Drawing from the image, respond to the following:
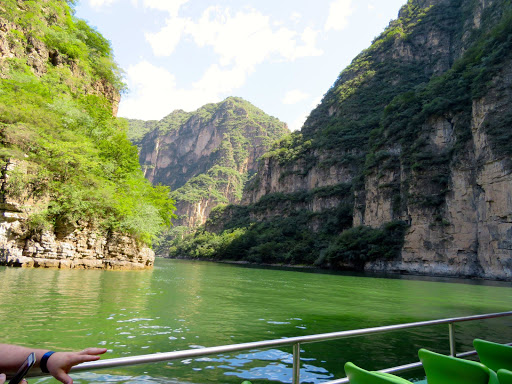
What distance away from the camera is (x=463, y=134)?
1742 inches

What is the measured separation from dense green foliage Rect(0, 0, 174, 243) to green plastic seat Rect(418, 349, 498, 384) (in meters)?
21.4

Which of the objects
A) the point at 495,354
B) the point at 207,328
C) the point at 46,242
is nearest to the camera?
the point at 495,354

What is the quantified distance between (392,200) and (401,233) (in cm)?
664

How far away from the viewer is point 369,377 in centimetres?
176

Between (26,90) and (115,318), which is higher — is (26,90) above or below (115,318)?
above

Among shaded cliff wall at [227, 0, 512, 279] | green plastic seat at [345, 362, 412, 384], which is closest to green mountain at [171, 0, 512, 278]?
shaded cliff wall at [227, 0, 512, 279]

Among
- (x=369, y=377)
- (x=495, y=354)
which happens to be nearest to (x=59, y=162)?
(x=369, y=377)

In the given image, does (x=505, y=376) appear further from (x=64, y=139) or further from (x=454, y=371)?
(x=64, y=139)

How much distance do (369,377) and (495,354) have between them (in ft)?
5.60

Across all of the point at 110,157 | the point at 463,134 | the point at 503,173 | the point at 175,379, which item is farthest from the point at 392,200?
the point at 175,379

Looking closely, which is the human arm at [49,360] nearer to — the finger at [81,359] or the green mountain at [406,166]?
the finger at [81,359]

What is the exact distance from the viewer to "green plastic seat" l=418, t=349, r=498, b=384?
5.95ft

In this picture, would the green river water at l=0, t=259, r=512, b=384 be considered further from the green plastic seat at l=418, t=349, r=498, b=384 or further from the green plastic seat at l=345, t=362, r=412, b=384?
the green plastic seat at l=345, t=362, r=412, b=384

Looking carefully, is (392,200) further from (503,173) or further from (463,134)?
(503,173)
